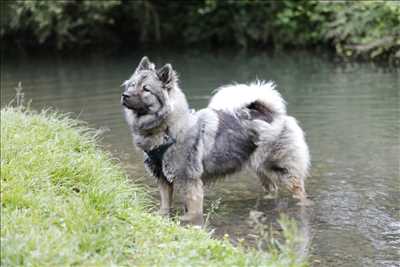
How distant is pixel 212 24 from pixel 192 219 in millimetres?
18493

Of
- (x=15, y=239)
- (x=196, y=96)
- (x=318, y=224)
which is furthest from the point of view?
A: (x=196, y=96)

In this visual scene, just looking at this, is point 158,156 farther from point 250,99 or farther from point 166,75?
point 250,99

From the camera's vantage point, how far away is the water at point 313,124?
7137 mm

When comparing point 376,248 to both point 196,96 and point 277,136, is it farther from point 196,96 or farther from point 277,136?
point 196,96

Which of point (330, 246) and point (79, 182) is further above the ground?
A: point (79, 182)

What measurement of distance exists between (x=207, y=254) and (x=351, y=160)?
Answer: 4.98 m

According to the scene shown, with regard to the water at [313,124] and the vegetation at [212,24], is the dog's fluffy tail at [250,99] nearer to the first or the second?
the water at [313,124]

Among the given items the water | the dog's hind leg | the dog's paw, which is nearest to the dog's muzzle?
the dog's paw

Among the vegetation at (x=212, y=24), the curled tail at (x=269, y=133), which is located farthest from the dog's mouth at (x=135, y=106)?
the vegetation at (x=212, y=24)

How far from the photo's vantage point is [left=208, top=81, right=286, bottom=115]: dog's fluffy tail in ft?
26.9

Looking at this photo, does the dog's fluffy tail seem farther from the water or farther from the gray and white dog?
the water

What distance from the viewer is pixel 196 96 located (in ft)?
49.8

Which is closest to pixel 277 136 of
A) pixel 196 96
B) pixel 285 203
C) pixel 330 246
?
pixel 285 203

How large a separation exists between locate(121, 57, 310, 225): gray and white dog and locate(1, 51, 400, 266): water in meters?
0.41
